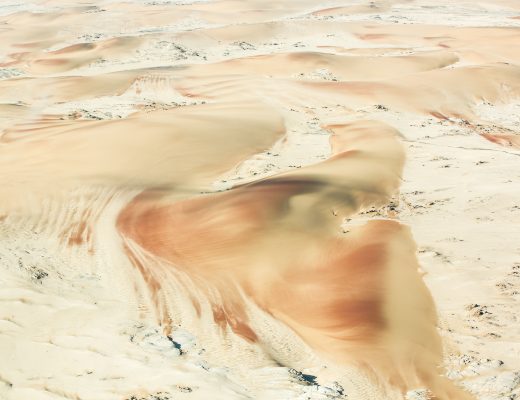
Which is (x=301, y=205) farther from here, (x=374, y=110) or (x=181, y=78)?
(x=181, y=78)

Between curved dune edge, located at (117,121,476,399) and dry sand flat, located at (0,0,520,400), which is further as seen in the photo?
curved dune edge, located at (117,121,476,399)

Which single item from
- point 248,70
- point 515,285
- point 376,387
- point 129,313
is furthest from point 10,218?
point 248,70

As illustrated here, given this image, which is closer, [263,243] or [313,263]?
[313,263]

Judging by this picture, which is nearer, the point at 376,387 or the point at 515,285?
the point at 376,387
